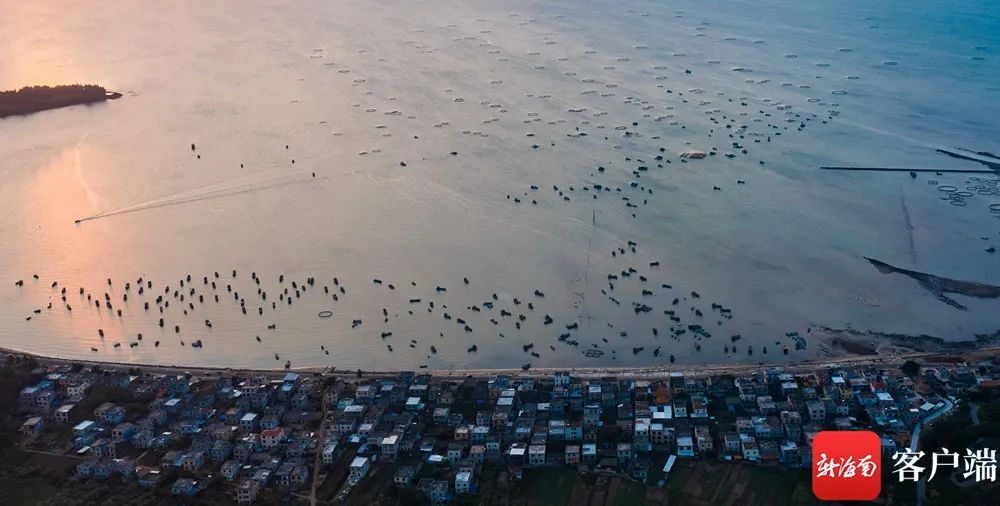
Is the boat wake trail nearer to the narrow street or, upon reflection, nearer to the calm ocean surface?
the calm ocean surface

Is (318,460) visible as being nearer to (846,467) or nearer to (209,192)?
(846,467)

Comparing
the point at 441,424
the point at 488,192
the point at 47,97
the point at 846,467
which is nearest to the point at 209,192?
the point at 488,192

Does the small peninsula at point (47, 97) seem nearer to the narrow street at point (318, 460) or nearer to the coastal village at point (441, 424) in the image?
the coastal village at point (441, 424)

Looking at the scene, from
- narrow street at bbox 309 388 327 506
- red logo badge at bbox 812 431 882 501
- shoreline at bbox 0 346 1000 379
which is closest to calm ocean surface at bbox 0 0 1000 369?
shoreline at bbox 0 346 1000 379

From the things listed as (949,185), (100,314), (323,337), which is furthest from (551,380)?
(949,185)

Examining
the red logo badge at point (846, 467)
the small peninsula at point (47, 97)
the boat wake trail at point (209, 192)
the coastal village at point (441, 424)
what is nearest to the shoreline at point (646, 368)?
the coastal village at point (441, 424)

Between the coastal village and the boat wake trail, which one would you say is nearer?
the coastal village
